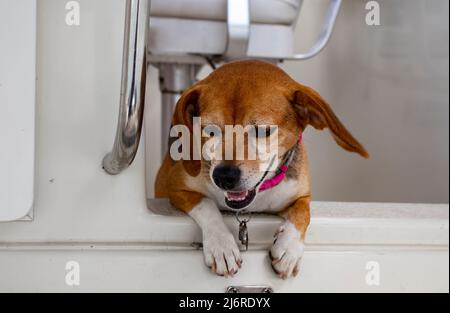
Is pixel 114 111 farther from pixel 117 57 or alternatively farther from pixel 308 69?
pixel 308 69

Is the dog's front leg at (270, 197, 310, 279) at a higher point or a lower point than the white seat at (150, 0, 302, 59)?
lower

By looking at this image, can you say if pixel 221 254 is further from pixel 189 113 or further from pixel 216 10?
pixel 216 10

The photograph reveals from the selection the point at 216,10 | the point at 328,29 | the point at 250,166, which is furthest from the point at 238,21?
the point at 250,166

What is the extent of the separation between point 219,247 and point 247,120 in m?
0.17

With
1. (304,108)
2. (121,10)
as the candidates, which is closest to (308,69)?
(304,108)

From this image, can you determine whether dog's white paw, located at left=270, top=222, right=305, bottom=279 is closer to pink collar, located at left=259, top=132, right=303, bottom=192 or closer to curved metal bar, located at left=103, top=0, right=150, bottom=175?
pink collar, located at left=259, top=132, right=303, bottom=192

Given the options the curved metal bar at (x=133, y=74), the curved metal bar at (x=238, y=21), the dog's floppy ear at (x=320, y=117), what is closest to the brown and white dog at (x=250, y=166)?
the dog's floppy ear at (x=320, y=117)

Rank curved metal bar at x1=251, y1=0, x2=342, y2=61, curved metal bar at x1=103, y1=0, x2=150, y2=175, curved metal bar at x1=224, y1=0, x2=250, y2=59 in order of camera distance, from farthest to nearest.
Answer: curved metal bar at x1=251, y1=0, x2=342, y2=61
curved metal bar at x1=224, y1=0, x2=250, y2=59
curved metal bar at x1=103, y1=0, x2=150, y2=175

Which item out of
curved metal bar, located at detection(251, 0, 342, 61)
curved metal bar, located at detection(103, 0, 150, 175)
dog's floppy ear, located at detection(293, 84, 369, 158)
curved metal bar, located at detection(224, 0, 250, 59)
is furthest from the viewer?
curved metal bar, located at detection(251, 0, 342, 61)

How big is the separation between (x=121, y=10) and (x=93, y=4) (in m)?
0.04

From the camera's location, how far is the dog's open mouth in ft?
2.57

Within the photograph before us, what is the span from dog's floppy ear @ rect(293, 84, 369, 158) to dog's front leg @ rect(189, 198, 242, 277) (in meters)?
0.19

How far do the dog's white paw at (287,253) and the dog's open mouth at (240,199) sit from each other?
0.22ft

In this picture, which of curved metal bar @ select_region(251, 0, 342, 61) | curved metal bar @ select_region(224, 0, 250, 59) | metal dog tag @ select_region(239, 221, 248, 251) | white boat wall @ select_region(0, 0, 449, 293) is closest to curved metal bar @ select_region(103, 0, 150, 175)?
white boat wall @ select_region(0, 0, 449, 293)
